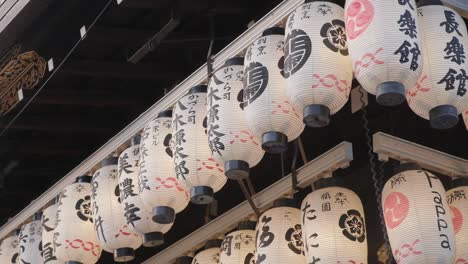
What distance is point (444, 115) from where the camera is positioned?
6785mm

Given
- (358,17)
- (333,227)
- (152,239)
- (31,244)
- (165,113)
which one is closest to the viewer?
(358,17)

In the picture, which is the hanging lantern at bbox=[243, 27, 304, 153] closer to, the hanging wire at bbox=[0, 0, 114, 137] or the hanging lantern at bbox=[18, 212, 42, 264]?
the hanging wire at bbox=[0, 0, 114, 137]

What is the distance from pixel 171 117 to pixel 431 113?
237 centimetres

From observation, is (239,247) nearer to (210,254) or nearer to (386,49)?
(210,254)

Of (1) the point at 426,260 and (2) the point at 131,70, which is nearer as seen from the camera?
(1) the point at 426,260

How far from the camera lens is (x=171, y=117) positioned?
336 inches

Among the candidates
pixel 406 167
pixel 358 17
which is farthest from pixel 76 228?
pixel 358 17

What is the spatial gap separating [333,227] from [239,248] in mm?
1146

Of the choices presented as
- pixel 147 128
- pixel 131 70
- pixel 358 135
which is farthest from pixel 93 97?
pixel 358 135

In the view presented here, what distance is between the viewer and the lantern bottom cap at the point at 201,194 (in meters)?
7.73

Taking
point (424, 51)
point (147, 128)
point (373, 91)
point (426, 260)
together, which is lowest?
point (426, 260)

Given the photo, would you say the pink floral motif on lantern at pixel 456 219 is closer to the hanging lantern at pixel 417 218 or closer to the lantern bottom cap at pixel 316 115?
the hanging lantern at pixel 417 218

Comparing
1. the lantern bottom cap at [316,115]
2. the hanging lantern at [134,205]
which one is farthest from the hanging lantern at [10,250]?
the lantern bottom cap at [316,115]

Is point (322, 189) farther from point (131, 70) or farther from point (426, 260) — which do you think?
point (131, 70)
